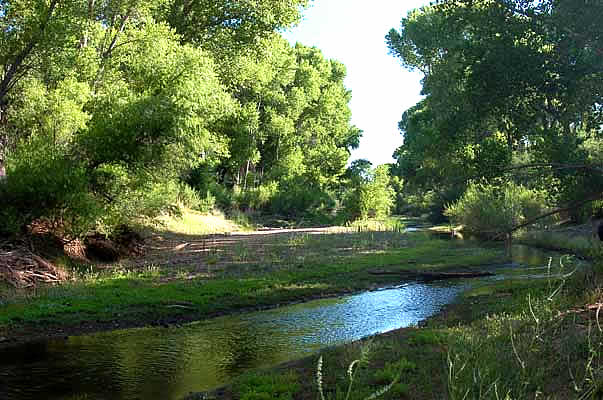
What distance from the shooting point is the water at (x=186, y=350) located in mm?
9602

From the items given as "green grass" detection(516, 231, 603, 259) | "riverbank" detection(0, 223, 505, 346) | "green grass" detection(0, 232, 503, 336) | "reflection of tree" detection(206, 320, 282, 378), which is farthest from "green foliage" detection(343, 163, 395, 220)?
"reflection of tree" detection(206, 320, 282, 378)

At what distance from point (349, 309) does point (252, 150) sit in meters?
38.7

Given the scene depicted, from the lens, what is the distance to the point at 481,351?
7.90 meters

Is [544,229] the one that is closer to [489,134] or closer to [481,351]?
[489,134]

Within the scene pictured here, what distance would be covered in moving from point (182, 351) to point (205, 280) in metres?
6.95

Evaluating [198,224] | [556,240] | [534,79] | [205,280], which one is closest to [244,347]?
[205,280]

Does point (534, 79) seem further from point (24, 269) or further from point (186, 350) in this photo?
point (24, 269)

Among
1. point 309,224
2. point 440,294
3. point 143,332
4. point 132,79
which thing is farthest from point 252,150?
point 143,332

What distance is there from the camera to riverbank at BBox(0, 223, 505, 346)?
47.2 feet

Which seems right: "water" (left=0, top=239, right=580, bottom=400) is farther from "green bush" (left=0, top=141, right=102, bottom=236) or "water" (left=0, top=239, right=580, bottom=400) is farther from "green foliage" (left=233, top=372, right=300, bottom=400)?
"green bush" (left=0, top=141, right=102, bottom=236)

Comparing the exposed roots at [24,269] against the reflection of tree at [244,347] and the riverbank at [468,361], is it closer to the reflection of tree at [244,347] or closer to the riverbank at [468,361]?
the reflection of tree at [244,347]

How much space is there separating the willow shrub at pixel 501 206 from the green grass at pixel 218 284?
280 inches

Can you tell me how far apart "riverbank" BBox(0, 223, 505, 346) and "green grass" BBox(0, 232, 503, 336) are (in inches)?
1.1

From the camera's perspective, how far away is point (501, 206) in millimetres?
36031
